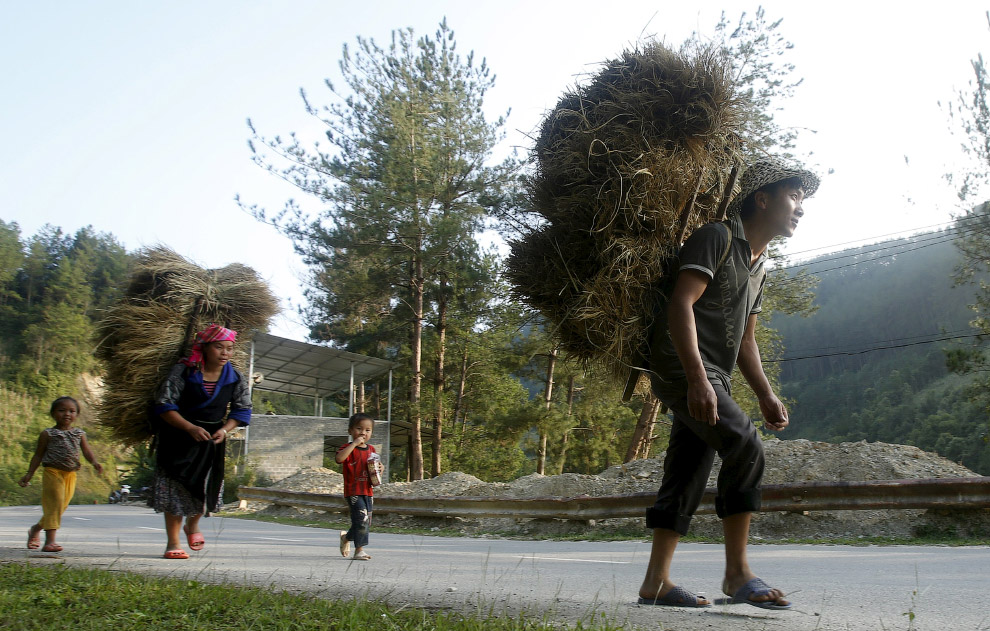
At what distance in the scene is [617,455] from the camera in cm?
3591

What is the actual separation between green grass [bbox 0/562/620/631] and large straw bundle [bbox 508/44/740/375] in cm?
144

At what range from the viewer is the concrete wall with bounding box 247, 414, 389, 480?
94.7ft

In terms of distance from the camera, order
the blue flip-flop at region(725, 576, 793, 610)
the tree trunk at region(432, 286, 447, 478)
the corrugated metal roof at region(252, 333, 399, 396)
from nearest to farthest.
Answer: the blue flip-flop at region(725, 576, 793, 610) < the corrugated metal roof at region(252, 333, 399, 396) < the tree trunk at region(432, 286, 447, 478)

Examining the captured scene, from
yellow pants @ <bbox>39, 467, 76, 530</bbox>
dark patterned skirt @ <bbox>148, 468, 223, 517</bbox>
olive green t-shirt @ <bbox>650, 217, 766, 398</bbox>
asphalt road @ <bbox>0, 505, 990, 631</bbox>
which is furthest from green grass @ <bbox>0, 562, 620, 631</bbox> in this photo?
yellow pants @ <bbox>39, 467, 76, 530</bbox>

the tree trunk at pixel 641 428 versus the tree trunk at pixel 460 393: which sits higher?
the tree trunk at pixel 460 393

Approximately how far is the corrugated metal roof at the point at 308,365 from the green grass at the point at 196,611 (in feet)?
72.9

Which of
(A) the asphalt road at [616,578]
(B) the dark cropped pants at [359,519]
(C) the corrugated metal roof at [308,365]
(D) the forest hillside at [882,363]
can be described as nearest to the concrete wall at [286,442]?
(C) the corrugated metal roof at [308,365]

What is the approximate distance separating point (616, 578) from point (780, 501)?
521 cm

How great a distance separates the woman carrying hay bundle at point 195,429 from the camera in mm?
5797

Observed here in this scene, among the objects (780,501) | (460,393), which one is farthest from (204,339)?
(460,393)

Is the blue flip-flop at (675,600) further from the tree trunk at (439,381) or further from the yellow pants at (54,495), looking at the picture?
the tree trunk at (439,381)

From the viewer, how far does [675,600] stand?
3334 mm

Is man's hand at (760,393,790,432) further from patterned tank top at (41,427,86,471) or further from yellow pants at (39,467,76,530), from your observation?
patterned tank top at (41,427,86,471)

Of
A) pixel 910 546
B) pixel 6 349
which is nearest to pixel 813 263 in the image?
pixel 910 546
